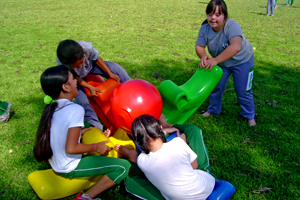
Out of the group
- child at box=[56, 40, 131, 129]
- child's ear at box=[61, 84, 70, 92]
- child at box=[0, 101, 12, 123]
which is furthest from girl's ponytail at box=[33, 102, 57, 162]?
child at box=[0, 101, 12, 123]

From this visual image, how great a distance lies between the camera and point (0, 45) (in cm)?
738

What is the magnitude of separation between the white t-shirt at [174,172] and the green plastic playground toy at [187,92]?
2.95 ft

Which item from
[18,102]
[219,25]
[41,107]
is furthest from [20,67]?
[219,25]

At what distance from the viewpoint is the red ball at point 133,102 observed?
221 cm

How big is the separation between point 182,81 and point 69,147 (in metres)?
2.96

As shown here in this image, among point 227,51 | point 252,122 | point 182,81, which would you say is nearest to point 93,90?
point 227,51

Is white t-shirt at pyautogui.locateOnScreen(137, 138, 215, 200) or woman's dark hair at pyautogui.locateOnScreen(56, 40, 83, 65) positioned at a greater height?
woman's dark hair at pyautogui.locateOnScreen(56, 40, 83, 65)

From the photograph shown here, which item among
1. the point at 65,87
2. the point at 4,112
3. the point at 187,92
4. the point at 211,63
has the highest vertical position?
the point at 65,87

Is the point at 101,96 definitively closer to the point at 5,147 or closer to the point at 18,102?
the point at 5,147

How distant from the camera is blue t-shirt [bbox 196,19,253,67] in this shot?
273 cm

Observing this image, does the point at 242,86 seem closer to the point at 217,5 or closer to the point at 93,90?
the point at 217,5

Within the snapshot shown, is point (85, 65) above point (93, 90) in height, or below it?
above

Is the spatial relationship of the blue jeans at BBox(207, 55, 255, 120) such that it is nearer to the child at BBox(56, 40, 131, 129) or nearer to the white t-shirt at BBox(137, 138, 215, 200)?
the child at BBox(56, 40, 131, 129)

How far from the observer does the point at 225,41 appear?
9.20 ft
